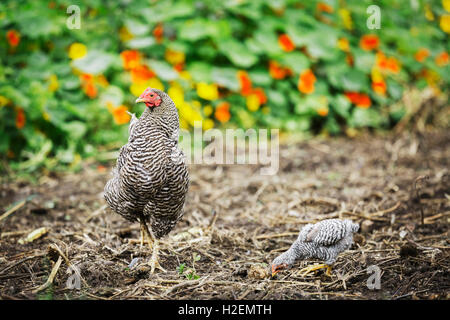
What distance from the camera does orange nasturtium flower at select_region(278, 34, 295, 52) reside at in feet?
21.5

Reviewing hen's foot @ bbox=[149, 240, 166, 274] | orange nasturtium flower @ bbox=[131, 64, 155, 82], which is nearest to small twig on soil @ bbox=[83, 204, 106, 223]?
hen's foot @ bbox=[149, 240, 166, 274]

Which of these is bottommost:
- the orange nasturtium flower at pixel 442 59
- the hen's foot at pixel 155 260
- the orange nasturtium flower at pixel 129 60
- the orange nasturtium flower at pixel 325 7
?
the hen's foot at pixel 155 260

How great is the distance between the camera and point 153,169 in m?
2.82

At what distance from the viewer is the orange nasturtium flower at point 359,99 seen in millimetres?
6953

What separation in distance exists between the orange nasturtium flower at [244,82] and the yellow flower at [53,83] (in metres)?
2.44

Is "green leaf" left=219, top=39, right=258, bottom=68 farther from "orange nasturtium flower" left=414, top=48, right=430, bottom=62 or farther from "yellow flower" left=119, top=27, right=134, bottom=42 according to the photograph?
"orange nasturtium flower" left=414, top=48, right=430, bottom=62

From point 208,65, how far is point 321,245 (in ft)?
13.5

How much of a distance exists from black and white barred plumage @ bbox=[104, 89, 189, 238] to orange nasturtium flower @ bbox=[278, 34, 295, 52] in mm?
3967

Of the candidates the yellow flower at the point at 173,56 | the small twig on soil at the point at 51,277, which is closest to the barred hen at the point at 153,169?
the small twig on soil at the point at 51,277

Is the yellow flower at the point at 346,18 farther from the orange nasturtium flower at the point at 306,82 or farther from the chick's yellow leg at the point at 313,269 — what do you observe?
the chick's yellow leg at the point at 313,269

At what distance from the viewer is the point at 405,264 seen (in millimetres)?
2908

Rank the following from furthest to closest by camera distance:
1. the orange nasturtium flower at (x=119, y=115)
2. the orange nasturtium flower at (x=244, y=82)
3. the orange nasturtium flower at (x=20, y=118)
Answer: the orange nasturtium flower at (x=244, y=82) < the orange nasturtium flower at (x=119, y=115) < the orange nasturtium flower at (x=20, y=118)

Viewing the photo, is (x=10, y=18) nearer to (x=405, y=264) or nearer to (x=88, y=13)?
(x=88, y=13)

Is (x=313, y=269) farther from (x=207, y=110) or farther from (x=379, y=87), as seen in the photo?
(x=379, y=87)
